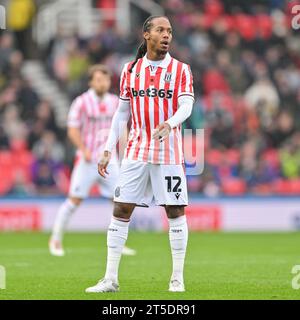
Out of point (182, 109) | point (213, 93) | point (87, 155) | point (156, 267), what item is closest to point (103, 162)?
point (182, 109)

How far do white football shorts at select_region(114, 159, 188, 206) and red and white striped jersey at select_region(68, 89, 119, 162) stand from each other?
5.34m

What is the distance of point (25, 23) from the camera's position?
26.0 metres

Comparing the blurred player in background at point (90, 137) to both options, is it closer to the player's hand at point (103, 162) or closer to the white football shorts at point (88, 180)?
the white football shorts at point (88, 180)

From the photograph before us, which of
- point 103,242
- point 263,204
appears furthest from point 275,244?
point 263,204

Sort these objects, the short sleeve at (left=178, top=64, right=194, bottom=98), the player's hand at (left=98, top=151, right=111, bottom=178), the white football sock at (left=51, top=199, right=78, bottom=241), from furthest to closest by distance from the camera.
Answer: the white football sock at (left=51, top=199, right=78, bottom=241) < the player's hand at (left=98, top=151, right=111, bottom=178) < the short sleeve at (left=178, top=64, right=194, bottom=98)

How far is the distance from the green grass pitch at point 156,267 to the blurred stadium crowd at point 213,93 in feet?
9.03

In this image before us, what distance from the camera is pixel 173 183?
9641 mm

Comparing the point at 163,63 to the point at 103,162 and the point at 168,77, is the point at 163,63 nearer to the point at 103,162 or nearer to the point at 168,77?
the point at 168,77

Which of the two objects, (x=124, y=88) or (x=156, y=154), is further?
Result: (x=124, y=88)

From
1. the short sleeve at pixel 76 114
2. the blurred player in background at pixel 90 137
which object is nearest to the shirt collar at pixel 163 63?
the blurred player in background at pixel 90 137

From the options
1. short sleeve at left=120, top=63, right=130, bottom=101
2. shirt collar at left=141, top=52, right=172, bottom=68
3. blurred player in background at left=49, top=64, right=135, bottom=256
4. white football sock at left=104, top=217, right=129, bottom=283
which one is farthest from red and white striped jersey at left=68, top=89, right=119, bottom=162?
white football sock at left=104, top=217, right=129, bottom=283

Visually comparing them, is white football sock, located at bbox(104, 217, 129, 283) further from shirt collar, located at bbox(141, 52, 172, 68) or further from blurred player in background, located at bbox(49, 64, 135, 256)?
blurred player in background, located at bbox(49, 64, 135, 256)

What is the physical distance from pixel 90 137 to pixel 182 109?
579 centimetres

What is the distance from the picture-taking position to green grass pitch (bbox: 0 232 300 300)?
9.47 m
